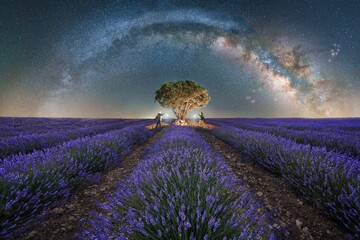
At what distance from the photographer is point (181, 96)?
21.6 metres

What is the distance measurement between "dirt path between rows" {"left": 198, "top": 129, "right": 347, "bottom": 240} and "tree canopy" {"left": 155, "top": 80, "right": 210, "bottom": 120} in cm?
1708

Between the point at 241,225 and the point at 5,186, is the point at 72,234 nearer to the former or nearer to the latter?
the point at 5,186

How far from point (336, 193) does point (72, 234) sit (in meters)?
3.25

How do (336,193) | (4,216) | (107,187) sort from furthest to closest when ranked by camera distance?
(107,187) → (336,193) → (4,216)

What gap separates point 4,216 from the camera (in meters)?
1.89

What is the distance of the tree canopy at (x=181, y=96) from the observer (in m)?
20.7

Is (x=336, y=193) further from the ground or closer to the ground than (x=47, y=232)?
further from the ground

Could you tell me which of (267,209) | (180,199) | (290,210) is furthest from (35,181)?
(290,210)

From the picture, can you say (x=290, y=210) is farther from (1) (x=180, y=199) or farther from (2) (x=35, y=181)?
(2) (x=35, y=181)

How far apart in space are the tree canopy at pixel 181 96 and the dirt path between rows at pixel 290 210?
672 inches

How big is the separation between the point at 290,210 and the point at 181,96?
19415 millimetres

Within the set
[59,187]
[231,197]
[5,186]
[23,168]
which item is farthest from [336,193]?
[23,168]

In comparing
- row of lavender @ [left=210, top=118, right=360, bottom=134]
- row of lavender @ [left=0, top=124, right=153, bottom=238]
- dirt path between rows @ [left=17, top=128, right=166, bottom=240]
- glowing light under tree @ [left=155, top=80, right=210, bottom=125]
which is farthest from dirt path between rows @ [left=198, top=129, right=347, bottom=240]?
glowing light under tree @ [left=155, top=80, right=210, bottom=125]

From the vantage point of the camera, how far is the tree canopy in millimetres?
20688
